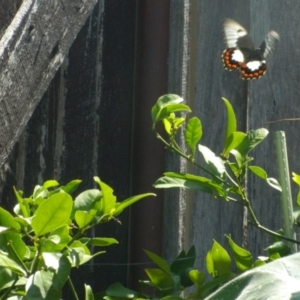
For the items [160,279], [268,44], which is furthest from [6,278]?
[268,44]

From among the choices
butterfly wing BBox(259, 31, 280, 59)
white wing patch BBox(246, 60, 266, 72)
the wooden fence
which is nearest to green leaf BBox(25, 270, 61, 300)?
the wooden fence

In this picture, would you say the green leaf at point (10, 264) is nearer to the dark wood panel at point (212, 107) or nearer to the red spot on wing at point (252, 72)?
the dark wood panel at point (212, 107)

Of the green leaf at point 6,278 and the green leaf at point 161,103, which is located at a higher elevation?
the green leaf at point 161,103

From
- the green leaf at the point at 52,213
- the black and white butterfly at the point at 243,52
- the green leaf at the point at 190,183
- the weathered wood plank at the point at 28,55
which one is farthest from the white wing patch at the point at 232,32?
the green leaf at the point at 52,213

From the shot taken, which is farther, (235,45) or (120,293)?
(235,45)

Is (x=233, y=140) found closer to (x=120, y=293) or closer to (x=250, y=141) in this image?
(x=250, y=141)

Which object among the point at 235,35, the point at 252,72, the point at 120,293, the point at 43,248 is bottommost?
the point at 120,293

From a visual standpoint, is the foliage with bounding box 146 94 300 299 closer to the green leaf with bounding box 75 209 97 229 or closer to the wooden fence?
the green leaf with bounding box 75 209 97 229
